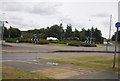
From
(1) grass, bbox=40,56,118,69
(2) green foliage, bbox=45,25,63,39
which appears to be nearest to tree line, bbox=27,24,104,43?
(2) green foliage, bbox=45,25,63,39

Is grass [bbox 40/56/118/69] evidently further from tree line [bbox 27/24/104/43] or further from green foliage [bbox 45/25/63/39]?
green foliage [bbox 45/25/63/39]

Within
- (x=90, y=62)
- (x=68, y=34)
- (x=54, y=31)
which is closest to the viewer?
(x=90, y=62)

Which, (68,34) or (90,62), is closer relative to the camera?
(90,62)

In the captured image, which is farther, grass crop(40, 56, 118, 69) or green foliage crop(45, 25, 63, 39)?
green foliage crop(45, 25, 63, 39)

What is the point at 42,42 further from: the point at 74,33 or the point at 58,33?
the point at 74,33

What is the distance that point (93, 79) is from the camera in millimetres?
7457

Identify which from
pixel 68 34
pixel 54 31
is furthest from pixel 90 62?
pixel 68 34

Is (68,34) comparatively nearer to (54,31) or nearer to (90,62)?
(54,31)

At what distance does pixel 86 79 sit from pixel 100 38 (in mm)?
95029

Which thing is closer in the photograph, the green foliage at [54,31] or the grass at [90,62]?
the grass at [90,62]

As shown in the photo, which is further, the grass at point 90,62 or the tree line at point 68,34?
the tree line at point 68,34

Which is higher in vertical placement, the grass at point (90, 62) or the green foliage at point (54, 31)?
the green foliage at point (54, 31)

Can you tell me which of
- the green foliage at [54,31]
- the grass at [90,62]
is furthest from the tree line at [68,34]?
the grass at [90,62]

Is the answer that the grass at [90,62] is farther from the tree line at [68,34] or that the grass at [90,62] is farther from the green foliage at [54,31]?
the green foliage at [54,31]
